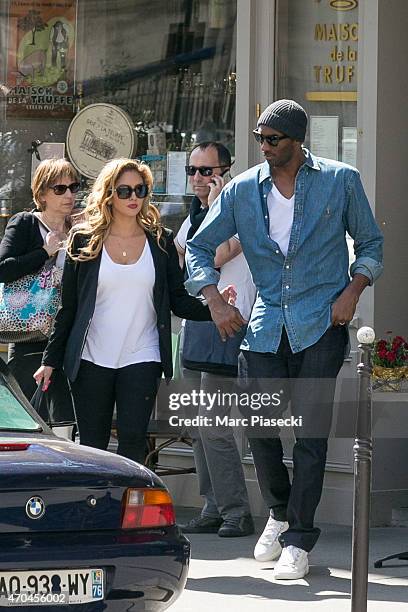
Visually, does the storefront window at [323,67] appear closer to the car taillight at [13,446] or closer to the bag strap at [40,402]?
the bag strap at [40,402]

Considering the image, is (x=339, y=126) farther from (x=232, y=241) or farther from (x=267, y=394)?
(x=267, y=394)

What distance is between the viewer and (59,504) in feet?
16.9

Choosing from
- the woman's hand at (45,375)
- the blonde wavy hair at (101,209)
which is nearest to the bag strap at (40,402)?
the woman's hand at (45,375)

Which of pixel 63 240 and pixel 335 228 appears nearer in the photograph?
pixel 335 228

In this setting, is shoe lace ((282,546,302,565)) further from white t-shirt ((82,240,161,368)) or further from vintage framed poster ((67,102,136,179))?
vintage framed poster ((67,102,136,179))

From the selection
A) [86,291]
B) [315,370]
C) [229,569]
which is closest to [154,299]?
[86,291]

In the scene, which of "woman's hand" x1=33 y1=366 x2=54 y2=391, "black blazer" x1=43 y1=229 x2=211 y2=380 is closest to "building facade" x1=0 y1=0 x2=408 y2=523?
"black blazer" x1=43 y1=229 x2=211 y2=380

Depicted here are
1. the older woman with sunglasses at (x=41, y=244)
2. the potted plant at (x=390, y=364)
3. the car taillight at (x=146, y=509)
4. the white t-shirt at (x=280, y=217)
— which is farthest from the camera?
the potted plant at (x=390, y=364)

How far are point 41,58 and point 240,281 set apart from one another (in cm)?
339

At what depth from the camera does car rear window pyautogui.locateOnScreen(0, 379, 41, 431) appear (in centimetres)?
571

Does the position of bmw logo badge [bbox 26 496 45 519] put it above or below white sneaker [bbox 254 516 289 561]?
above

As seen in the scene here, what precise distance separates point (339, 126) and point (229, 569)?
9.84 ft

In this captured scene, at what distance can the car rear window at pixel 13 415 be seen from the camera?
225 inches

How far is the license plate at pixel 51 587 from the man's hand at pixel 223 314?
2.06m
